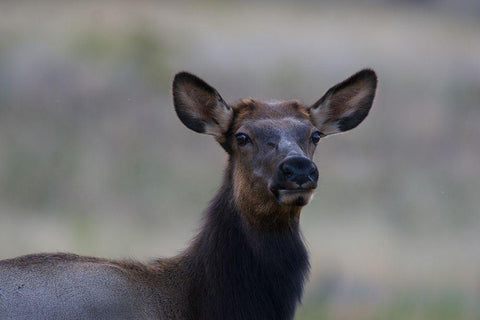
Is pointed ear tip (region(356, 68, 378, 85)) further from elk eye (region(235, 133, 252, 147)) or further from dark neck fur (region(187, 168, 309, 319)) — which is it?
dark neck fur (region(187, 168, 309, 319))

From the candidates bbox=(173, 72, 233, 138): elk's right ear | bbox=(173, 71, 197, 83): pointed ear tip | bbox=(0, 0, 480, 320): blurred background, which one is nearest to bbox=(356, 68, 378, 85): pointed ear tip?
bbox=(173, 72, 233, 138): elk's right ear

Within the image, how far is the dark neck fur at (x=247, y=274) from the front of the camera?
1224 centimetres

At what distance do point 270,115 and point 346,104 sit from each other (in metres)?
1.18

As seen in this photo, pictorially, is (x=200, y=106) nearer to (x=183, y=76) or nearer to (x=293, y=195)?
(x=183, y=76)

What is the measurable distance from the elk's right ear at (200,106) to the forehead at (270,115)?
0.53ft

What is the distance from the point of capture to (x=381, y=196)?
28578 millimetres

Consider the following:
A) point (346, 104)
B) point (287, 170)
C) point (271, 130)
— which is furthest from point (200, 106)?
point (287, 170)

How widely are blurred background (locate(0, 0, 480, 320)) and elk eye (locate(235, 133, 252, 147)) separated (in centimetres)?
954

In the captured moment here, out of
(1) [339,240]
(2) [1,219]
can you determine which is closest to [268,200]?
(1) [339,240]

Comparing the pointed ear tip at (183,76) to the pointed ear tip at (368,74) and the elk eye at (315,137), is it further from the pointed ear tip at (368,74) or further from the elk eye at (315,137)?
the pointed ear tip at (368,74)

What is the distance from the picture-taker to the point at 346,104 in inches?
538

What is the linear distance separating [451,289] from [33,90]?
43.5ft

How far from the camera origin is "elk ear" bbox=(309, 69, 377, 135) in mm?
13453

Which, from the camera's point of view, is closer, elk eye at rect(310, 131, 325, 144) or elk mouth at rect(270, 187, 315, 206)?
elk mouth at rect(270, 187, 315, 206)
